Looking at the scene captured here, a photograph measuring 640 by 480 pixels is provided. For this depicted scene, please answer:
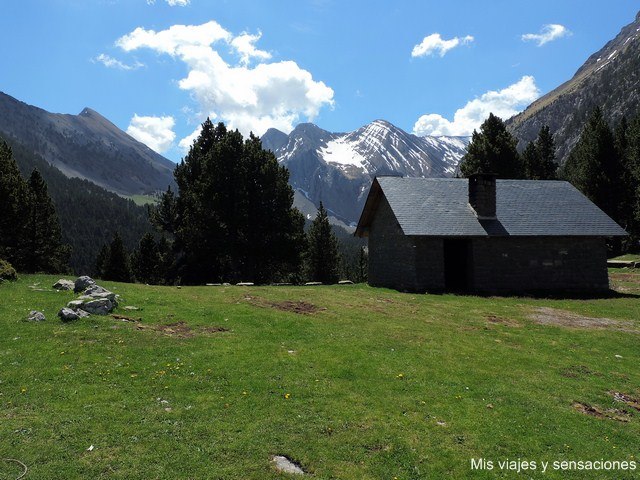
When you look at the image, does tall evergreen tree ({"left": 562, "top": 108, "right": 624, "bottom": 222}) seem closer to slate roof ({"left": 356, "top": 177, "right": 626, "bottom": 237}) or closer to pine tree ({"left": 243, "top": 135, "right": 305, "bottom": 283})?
slate roof ({"left": 356, "top": 177, "right": 626, "bottom": 237})

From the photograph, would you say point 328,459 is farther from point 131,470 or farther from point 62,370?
point 62,370

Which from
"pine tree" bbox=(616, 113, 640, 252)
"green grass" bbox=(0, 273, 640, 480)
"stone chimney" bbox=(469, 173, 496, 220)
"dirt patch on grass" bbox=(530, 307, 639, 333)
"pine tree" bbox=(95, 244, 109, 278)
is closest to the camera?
"green grass" bbox=(0, 273, 640, 480)

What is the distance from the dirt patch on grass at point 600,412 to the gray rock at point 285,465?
24.3ft

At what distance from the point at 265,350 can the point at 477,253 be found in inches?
879

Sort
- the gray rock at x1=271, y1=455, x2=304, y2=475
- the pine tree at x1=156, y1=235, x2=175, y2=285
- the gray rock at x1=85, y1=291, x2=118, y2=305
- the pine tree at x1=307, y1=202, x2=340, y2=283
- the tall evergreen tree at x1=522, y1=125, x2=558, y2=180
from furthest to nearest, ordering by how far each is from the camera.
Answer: the tall evergreen tree at x1=522, y1=125, x2=558, y2=180
the pine tree at x1=307, y1=202, x2=340, y2=283
the pine tree at x1=156, y1=235, x2=175, y2=285
the gray rock at x1=85, y1=291, x2=118, y2=305
the gray rock at x1=271, y1=455, x2=304, y2=475

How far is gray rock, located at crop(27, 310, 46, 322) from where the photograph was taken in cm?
1490

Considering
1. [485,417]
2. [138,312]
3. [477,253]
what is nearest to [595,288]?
[477,253]

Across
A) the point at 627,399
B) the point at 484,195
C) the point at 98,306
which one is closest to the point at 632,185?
the point at 484,195

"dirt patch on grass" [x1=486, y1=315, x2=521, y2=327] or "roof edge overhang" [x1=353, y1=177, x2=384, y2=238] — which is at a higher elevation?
"roof edge overhang" [x1=353, y1=177, x2=384, y2=238]

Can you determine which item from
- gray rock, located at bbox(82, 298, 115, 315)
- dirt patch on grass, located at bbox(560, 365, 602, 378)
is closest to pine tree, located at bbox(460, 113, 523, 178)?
dirt patch on grass, located at bbox(560, 365, 602, 378)

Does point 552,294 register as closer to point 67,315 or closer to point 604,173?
point 67,315

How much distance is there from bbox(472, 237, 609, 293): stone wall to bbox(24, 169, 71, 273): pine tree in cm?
4634

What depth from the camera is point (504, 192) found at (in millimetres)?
36219

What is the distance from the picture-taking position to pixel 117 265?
71438mm
